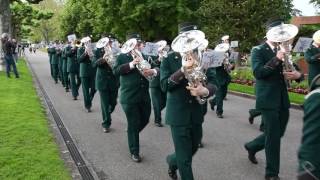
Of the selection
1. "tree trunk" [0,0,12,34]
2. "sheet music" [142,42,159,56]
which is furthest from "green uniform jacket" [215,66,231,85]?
"tree trunk" [0,0,12,34]

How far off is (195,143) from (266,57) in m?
1.69

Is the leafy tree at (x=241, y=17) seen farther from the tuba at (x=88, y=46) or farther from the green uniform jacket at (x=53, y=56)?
the tuba at (x=88, y=46)

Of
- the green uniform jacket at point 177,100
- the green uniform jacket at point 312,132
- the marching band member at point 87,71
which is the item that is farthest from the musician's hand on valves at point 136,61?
the marching band member at point 87,71

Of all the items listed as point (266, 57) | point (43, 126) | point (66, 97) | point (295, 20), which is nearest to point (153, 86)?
point (43, 126)

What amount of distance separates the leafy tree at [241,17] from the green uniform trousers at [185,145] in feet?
68.4

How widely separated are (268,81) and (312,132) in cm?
393

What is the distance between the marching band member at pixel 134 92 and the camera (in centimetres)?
790

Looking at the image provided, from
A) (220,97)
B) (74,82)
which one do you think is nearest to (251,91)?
(220,97)

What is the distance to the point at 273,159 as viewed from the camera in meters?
6.61

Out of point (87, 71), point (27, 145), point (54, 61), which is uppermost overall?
point (87, 71)

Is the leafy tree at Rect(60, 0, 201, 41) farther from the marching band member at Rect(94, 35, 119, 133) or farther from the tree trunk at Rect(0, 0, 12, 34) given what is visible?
the marching band member at Rect(94, 35, 119, 133)

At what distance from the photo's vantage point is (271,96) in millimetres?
6715

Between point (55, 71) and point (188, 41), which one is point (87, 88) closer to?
point (188, 41)

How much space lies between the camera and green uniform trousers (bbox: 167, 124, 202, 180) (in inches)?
224
